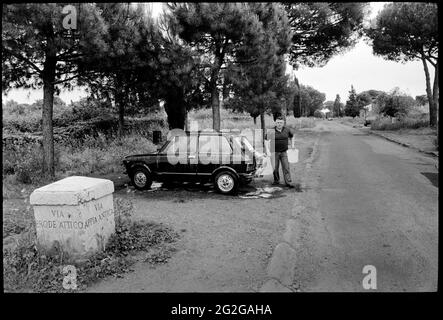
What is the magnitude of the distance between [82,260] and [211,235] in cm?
199

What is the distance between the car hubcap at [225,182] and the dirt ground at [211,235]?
0.32m

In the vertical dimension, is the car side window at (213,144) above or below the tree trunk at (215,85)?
below

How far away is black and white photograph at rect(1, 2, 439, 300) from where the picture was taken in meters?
4.09

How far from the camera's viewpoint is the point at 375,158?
45.0 ft

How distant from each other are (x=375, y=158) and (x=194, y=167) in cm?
864

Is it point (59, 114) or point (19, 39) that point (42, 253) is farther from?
point (59, 114)

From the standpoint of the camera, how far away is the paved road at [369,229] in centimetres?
400

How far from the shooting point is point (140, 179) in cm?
893

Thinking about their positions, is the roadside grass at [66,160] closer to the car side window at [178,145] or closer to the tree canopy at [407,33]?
the car side window at [178,145]

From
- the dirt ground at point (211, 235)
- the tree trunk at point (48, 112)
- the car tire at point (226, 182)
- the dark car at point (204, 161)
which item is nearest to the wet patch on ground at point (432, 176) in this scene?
the dirt ground at point (211, 235)

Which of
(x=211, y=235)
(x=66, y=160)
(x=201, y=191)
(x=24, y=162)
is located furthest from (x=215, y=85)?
(x=211, y=235)

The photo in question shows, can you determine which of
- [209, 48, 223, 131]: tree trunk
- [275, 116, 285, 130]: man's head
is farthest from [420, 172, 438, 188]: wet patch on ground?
[209, 48, 223, 131]: tree trunk

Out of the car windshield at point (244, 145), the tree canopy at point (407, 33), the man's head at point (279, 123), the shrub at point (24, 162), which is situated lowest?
the shrub at point (24, 162)

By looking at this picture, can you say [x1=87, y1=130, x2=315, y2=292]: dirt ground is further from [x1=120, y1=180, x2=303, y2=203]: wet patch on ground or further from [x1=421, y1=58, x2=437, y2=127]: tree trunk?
[x1=421, y1=58, x2=437, y2=127]: tree trunk
